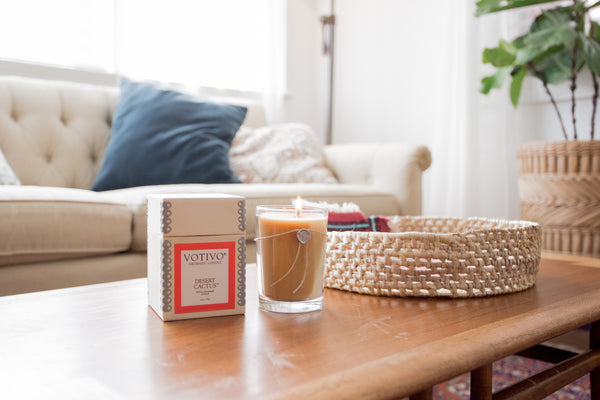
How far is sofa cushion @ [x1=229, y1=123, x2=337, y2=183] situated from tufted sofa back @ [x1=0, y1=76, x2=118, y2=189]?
0.53 m

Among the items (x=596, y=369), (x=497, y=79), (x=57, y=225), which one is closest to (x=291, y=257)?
(x=596, y=369)

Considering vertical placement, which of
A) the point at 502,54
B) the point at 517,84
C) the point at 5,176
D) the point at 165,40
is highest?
the point at 165,40

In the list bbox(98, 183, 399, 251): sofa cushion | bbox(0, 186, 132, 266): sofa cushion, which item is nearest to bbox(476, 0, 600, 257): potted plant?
bbox(98, 183, 399, 251): sofa cushion

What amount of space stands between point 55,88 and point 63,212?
0.87m

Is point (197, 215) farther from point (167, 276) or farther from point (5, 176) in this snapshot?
point (5, 176)

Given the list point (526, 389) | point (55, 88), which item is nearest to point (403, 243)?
point (526, 389)

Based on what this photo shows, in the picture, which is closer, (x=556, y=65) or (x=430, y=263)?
(x=430, y=263)

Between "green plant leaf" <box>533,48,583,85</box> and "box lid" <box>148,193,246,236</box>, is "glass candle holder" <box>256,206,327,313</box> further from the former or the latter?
"green plant leaf" <box>533,48,583,85</box>

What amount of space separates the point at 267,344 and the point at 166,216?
174mm

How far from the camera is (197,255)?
56cm

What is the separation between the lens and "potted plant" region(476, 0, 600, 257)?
1.80 meters

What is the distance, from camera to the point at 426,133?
2863 millimetres

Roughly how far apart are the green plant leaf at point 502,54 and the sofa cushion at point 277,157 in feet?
2.60

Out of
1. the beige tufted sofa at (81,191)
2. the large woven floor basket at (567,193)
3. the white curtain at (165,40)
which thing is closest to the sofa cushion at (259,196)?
the beige tufted sofa at (81,191)
